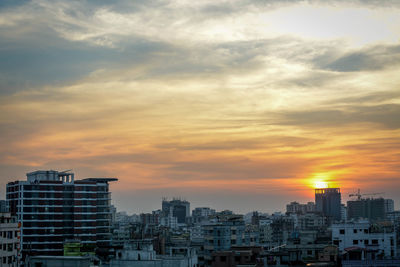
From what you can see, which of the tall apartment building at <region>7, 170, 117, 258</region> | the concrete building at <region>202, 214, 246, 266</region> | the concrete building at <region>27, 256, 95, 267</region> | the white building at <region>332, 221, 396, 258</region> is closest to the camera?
the concrete building at <region>27, 256, 95, 267</region>

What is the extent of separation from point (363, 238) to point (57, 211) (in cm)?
7478

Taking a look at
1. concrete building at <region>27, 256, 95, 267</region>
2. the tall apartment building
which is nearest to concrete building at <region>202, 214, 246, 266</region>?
the tall apartment building

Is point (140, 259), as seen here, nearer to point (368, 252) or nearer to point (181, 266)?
point (181, 266)

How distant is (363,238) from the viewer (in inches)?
4365

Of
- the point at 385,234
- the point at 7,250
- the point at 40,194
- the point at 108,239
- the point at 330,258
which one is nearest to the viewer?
the point at 7,250

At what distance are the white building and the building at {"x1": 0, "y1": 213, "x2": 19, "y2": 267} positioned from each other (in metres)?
61.1

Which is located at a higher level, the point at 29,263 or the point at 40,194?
the point at 40,194

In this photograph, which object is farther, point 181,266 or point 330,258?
point 330,258

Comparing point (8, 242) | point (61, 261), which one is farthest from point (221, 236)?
point (61, 261)

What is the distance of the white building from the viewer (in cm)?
10881

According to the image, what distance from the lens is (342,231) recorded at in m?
113

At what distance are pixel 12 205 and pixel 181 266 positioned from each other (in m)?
74.4

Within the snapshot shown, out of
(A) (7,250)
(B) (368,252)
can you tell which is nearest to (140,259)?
(A) (7,250)

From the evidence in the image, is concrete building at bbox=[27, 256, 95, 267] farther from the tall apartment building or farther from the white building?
the white building
